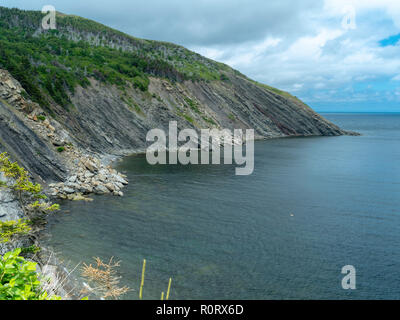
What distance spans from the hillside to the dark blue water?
14266 mm

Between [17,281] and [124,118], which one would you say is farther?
[124,118]

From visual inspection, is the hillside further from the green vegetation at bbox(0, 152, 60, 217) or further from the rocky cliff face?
the green vegetation at bbox(0, 152, 60, 217)

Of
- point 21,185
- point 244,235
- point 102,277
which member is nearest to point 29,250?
point 102,277

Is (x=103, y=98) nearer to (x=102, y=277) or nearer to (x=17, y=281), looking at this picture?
(x=102, y=277)

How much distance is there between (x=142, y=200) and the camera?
36.1m

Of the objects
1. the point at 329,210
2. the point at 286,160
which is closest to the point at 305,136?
the point at 286,160

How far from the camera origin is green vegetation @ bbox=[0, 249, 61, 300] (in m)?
6.08

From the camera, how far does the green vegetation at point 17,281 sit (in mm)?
6082

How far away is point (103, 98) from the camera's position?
74.9 meters

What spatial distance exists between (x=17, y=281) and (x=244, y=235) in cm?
2187

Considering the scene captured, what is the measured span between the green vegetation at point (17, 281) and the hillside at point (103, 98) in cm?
3065

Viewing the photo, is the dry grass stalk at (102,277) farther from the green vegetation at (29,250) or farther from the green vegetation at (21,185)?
the green vegetation at (21,185)

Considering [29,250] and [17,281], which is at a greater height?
[17,281]
